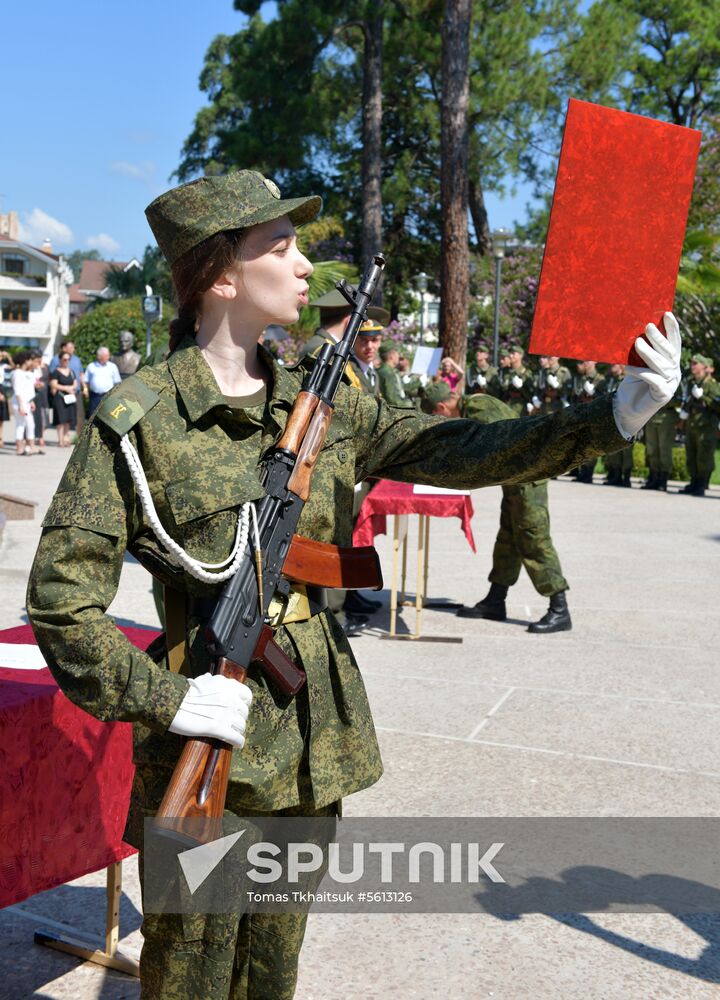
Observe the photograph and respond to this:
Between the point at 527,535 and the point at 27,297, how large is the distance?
7442 centimetres

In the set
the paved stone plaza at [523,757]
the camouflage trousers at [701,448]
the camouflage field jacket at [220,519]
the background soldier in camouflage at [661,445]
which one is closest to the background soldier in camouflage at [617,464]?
the background soldier in camouflage at [661,445]

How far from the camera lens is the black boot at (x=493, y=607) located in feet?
26.8

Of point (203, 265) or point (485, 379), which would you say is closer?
point (203, 265)

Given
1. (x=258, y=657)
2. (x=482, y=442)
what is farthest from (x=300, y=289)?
(x=258, y=657)

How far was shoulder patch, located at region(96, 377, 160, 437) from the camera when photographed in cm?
206

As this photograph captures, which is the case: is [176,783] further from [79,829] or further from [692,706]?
[692,706]

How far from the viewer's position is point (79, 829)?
2971 millimetres

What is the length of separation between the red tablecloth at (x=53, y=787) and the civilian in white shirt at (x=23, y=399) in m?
16.1

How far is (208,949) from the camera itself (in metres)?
2.17

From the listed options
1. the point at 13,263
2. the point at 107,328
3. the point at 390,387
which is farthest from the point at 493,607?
the point at 13,263

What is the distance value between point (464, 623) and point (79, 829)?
17.2 feet

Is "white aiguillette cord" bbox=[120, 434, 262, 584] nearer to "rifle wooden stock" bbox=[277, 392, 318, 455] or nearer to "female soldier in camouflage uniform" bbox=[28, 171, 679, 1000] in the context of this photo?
"female soldier in camouflage uniform" bbox=[28, 171, 679, 1000]

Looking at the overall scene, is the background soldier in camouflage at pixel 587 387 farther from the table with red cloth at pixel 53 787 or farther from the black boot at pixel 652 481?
the table with red cloth at pixel 53 787

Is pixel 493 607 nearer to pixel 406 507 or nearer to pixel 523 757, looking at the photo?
pixel 406 507
